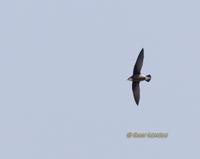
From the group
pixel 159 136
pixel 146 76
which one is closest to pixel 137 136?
pixel 159 136

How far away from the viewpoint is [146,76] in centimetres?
5253

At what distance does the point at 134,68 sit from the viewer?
51.9 meters

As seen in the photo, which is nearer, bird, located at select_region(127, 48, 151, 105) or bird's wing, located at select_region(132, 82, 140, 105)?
bird, located at select_region(127, 48, 151, 105)

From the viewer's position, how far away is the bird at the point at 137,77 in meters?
51.6

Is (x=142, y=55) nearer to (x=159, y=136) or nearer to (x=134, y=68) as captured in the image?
(x=134, y=68)

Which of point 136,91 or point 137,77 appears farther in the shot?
point 136,91

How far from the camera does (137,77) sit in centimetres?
5250

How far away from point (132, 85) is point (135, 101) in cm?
133

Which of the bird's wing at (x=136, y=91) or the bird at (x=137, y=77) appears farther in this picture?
the bird's wing at (x=136, y=91)

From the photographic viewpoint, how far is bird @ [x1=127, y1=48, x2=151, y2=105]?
51.6m

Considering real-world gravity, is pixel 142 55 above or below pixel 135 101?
above

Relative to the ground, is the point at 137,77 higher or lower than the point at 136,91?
higher

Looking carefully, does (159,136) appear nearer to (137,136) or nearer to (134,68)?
(137,136)

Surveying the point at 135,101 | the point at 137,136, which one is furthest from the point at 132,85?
the point at 137,136
